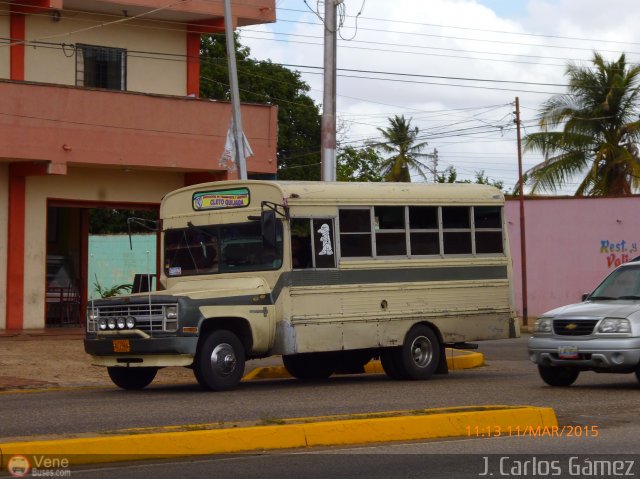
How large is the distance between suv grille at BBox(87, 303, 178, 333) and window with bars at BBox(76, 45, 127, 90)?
460 inches

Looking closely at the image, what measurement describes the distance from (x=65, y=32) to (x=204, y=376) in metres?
13.0

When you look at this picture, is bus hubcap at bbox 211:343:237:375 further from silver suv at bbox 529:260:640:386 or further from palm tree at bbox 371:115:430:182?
palm tree at bbox 371:115:430:182

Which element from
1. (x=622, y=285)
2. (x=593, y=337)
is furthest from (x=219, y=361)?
(x=622, y=285)

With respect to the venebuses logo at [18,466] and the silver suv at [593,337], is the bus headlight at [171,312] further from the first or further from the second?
the venebuses logo at [18,466]

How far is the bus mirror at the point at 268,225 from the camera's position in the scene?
51.5ft

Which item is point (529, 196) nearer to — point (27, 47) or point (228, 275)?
point (27, 47)

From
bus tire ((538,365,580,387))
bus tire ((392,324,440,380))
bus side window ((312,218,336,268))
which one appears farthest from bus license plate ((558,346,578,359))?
bus side window ((312,218,336,268))

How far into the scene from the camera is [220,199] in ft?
54.9

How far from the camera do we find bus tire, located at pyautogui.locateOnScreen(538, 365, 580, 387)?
16266 millimetres

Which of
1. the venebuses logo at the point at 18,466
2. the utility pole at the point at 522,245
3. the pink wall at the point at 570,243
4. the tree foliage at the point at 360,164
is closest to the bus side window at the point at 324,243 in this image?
the venebuses logo at the point at 18,466

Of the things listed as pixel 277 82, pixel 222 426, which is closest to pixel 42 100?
pixel 222 426

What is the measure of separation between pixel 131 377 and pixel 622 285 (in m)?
6.81

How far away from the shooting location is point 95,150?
2488cm

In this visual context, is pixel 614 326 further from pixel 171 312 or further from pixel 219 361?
pixel 171 312
